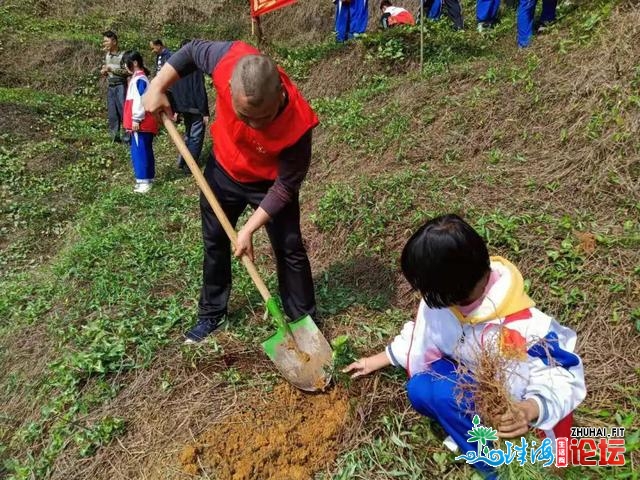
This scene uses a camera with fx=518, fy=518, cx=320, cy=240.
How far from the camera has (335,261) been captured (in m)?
3.55

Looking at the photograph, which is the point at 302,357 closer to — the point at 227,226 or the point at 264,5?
the point at 227,226

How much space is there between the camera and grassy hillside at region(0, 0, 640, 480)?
7.49 feet

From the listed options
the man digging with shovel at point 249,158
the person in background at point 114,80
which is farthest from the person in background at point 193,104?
the man digging with shovel at point 249,158

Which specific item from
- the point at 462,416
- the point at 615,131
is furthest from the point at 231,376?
the point at 615,131

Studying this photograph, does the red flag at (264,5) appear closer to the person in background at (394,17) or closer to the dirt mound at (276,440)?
the person in background at (394,17)

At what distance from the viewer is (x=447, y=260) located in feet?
5.13

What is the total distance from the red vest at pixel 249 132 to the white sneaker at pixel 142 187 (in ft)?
11.2

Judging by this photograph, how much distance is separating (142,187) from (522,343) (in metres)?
5.01

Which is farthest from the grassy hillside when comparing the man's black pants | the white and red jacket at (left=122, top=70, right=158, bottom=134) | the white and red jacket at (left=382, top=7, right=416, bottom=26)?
the white and red jacket at (left=382, top=7, right=416, bottom=26)

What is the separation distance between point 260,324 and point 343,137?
2901mm

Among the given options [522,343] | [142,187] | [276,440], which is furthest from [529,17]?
[276,440]

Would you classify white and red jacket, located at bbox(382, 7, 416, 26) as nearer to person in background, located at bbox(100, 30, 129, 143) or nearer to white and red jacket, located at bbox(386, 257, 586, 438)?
person in background, located at bbox(100, 30, 129, 143)

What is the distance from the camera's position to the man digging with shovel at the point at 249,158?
2043 mm

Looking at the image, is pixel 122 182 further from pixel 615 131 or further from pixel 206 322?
pixel 615 131
